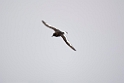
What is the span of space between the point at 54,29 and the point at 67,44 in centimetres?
331

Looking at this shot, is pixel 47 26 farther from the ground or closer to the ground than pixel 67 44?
farther from the ground

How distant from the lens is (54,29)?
37875 mm

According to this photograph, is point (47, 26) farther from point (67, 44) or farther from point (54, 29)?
point (67, 44)

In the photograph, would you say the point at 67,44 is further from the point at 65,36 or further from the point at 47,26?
the point at 47,26

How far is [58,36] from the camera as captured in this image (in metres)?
38.5

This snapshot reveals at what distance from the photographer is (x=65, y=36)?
3847 cm

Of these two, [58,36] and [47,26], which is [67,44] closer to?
[58,36]

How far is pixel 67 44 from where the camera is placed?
37750 mm

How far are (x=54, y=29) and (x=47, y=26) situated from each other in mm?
1292

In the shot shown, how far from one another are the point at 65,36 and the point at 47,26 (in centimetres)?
347

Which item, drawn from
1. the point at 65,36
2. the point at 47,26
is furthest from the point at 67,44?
the point at 47,26

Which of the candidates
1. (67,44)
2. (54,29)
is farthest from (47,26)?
(67,44)

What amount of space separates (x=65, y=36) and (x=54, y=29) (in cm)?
225
